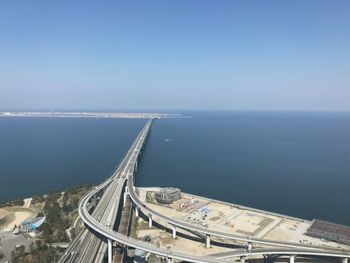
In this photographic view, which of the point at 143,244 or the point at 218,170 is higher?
the point at 143,244

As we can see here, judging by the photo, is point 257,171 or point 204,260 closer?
point 204,260

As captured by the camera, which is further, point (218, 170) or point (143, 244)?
point (218, 170)

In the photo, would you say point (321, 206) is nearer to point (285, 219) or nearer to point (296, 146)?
point (285, 219)

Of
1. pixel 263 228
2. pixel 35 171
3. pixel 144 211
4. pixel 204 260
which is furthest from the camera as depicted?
pixel 35 171

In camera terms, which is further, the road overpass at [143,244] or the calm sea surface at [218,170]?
the calm sea surface at [218,170]

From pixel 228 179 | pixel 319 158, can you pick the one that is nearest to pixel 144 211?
pixel 228 179

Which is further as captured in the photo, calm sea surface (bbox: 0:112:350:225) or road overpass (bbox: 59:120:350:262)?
calm sea surface (bbox: 0:112:350:225)

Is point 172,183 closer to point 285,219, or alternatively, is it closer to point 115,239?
point 285,219

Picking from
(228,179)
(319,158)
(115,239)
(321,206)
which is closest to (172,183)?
(228,179)

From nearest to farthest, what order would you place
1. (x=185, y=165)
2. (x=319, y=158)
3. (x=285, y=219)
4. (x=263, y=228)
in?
(x=263, y=228)
(x=285, y=219)
(x=185, y=165)
(x=319, y=158)
